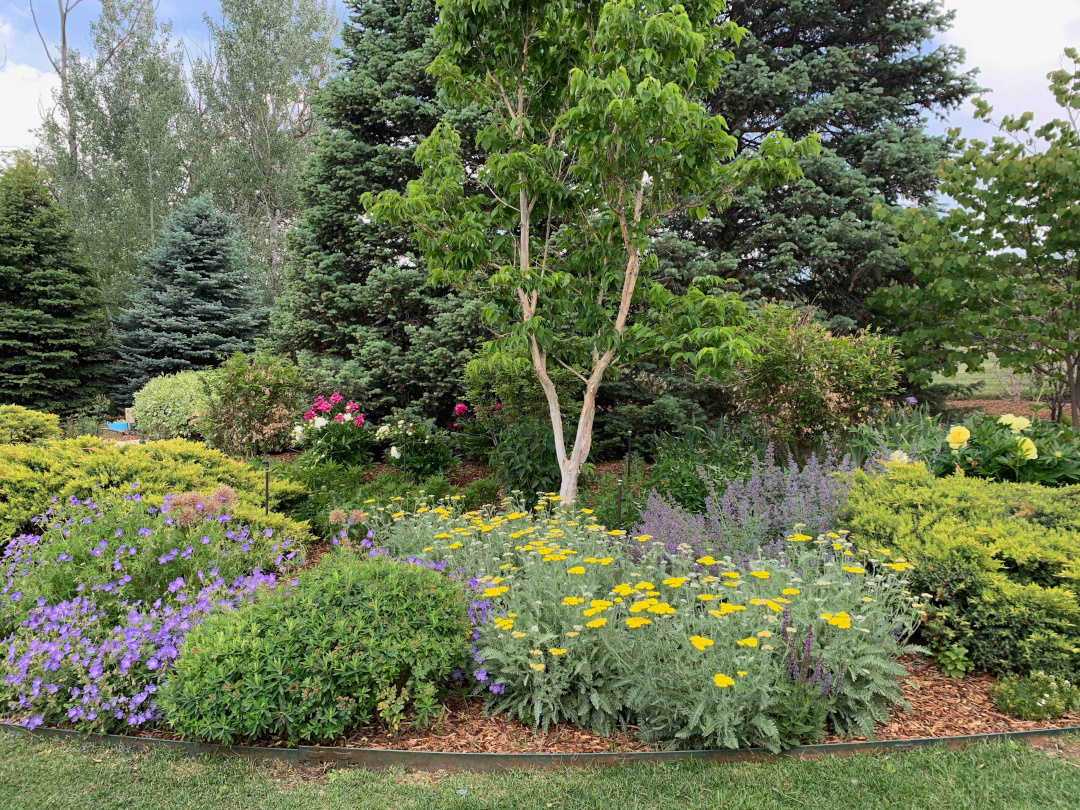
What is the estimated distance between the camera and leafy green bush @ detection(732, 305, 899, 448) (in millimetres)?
6141

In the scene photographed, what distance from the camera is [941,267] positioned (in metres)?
8.24

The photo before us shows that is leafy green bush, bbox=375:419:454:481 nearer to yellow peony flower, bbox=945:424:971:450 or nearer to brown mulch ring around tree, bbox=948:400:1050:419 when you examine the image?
yellow peony flower, bbox=945:424:971:450

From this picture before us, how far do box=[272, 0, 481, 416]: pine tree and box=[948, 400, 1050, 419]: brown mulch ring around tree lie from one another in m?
9.17

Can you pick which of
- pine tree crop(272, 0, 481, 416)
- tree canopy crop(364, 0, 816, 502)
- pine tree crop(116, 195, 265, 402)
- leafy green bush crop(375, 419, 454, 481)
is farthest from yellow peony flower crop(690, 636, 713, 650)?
pine tree crop(116, 195, 265, 402)

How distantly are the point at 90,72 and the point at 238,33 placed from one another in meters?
4.85

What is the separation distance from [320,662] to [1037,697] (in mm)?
3122

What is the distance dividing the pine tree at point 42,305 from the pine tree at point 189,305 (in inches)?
29.0

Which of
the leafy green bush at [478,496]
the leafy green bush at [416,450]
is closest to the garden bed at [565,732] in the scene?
the leafy green bush at [478,496]

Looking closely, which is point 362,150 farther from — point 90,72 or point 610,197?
point 90,72

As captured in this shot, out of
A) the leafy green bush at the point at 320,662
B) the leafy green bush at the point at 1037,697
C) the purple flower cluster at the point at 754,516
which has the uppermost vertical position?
the purple flower cluster at the point at 754,516

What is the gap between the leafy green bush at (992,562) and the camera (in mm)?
3053

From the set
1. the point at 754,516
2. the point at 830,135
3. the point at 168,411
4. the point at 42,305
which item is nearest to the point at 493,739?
the point at 754,516

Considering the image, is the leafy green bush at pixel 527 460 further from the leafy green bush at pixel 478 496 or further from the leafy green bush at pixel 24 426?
the leafy green bush at pixel 24 426

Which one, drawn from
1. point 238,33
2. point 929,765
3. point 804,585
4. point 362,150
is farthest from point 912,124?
point 238,33
